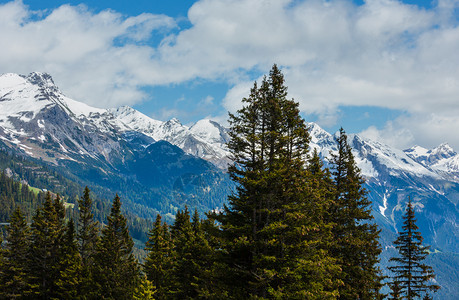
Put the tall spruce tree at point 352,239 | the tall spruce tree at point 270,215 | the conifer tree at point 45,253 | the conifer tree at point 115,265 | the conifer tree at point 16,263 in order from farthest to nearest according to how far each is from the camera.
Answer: the conifer tree at point 45,253
the conifer tree at point 16,263
the conifer tree at point 115,265
the tall spruce tree at point 352,239
the tall spruce tree at point 270,215

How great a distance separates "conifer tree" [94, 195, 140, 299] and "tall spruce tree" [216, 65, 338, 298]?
2400cm

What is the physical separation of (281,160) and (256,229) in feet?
14.9

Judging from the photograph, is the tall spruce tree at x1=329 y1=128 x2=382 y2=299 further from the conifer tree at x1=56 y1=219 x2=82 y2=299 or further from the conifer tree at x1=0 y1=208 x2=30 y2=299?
the conifer tree at x1=0 y1=208 x2=30 y2=299

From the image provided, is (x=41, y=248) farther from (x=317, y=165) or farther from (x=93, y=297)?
(x=317, y=165)

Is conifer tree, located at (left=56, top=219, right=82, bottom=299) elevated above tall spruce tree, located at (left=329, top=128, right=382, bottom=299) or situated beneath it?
situated beneath

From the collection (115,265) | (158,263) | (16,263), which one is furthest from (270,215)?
(16,263)

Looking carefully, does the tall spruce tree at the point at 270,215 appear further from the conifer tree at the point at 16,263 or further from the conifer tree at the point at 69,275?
the conifer tree at the point at 16,263

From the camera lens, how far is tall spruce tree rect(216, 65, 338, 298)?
21875 millimetres

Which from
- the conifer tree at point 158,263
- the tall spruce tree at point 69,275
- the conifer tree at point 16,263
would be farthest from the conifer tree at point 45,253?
the conifer tree at point 158,263

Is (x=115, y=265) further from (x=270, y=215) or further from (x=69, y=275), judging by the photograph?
(x=270, y=215)

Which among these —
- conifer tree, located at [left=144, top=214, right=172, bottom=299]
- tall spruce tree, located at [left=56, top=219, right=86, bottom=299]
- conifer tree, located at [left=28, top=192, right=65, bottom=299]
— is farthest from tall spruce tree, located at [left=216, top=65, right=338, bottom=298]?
conifer tree, located at [left=28, top=192, right=65, bottom=299]

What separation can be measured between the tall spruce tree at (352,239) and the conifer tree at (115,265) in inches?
918

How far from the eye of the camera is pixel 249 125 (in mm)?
24453

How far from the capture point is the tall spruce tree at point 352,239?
32281mm
